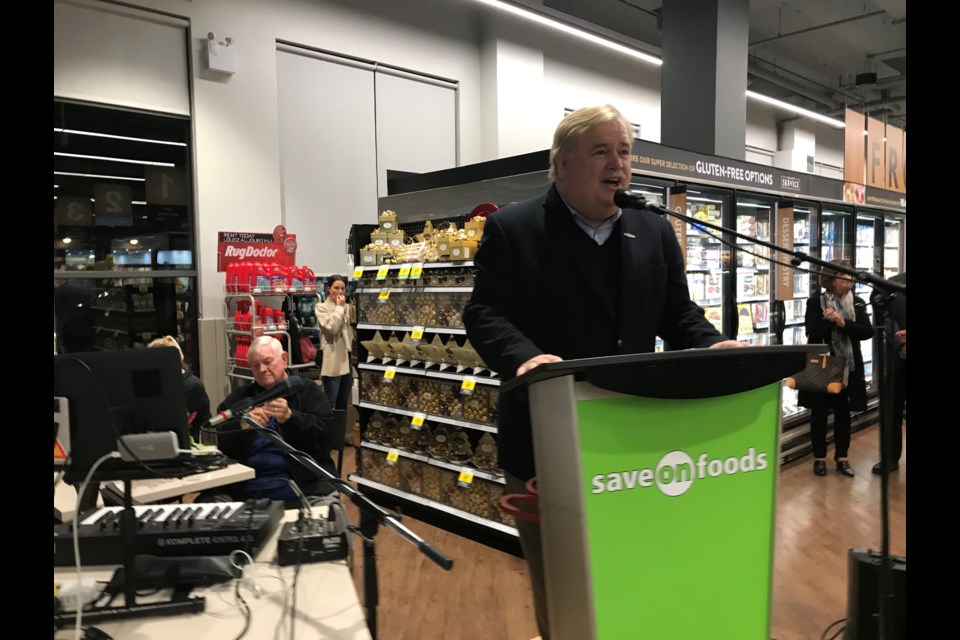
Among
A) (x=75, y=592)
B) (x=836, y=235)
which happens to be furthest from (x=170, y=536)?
(x=836, y=235)

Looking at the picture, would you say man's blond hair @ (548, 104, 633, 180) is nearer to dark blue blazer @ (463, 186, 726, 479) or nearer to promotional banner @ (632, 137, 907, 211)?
dark blue blazer @ (463, 186, 726, 479)

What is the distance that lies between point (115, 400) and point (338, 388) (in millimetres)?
5745

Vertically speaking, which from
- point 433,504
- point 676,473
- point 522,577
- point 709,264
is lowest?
point 522,577

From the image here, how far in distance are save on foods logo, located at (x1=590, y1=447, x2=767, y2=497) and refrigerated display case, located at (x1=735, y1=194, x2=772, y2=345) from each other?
529 centimetres

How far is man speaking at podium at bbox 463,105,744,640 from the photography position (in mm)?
1735

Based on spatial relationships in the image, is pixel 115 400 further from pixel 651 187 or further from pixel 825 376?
pixel 825 376

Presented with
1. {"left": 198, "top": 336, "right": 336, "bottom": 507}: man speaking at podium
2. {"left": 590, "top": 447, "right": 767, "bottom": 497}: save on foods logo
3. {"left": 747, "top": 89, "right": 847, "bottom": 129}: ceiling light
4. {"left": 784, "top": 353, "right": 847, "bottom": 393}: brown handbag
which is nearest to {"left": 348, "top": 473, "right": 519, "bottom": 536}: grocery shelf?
{"left": 198, "top": 336, "right": 336, "bottom": 507}: man speaking at podium

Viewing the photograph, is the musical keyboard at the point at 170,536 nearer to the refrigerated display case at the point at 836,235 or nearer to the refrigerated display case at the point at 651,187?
the refrigerated display case at the point at 651,187

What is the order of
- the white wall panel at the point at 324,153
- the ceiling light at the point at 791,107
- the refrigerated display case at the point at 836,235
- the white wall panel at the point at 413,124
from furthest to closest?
the ceiling light at the point at 791,107 → the white wall panel at the point at 413,124 → the white wall panel at the point at 324,153 → the refrigerated display case at the point at 836,235

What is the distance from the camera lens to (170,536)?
1816 millimetres

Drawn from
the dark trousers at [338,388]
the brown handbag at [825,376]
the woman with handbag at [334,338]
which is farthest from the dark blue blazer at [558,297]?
the dark trousers at [338,388]

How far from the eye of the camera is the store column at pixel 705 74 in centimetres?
748
